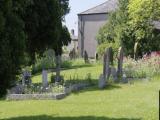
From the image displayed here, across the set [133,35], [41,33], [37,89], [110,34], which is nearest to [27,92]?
[37,89]

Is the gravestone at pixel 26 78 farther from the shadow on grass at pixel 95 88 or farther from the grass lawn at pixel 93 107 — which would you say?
the grass lawn at pixel 93 107

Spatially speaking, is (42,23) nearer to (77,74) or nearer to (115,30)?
(77,74)

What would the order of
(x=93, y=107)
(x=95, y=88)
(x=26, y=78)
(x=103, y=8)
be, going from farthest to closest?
(x=103, y=8) < (x=26, y=78) < (x=95, y=88) < (x=93, y=107)

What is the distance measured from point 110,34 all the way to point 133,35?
21.7 feet

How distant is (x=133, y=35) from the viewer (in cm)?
4925

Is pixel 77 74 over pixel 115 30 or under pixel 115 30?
under

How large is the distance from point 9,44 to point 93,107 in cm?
449

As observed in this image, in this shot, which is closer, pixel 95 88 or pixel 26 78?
pixel 95 88

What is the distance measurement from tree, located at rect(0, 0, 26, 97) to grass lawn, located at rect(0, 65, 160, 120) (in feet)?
5.68

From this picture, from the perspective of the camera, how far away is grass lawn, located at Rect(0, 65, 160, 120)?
15.0 metres

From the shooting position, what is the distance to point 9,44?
13656 millimetres

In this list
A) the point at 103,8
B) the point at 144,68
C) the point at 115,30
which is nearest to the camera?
the point at 144,68

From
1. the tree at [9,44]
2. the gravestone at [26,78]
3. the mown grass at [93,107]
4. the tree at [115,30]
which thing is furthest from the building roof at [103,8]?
the tree at [9,44]

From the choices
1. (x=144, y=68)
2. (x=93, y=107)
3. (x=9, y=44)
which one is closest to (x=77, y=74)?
(x=144, y=68)
